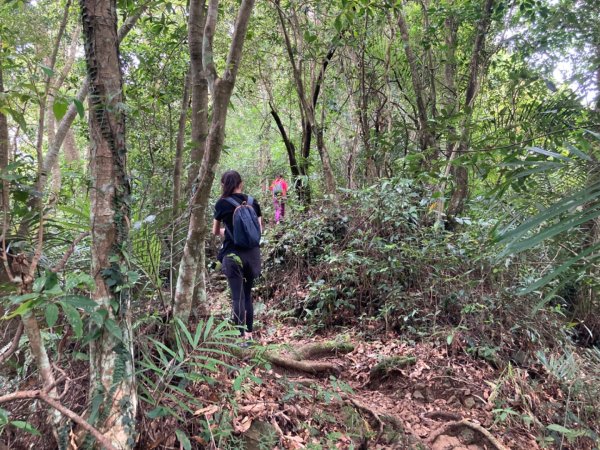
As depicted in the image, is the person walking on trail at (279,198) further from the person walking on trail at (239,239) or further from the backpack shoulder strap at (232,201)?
the backpack shoulder strap at (232,201)

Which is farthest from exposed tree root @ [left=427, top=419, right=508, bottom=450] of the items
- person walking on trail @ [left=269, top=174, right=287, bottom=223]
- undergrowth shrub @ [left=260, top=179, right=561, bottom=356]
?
person walking on trail @ [left=269, top=174, right=287, bottom=223]

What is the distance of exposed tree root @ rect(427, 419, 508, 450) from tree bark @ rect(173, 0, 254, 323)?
6.80ft

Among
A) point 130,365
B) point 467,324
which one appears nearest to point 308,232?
point 467,324

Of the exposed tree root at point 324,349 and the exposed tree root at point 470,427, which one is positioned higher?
the exposed tree root at point 324,349

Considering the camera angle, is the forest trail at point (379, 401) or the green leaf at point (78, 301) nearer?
the green leaf at point (78, 301)

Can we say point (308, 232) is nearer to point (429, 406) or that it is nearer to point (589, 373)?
point (429, 406)

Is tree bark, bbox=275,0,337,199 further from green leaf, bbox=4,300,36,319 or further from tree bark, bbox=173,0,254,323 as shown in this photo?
green leaf, bbox=4,300,36,319

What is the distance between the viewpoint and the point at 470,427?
3127 millimetres

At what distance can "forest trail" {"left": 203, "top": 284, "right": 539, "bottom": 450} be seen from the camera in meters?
2.77

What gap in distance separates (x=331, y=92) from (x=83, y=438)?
7.25m

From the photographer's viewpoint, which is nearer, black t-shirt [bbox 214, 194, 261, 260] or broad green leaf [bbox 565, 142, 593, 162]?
broad green leaf [bbox 565, 142, 593, 162]

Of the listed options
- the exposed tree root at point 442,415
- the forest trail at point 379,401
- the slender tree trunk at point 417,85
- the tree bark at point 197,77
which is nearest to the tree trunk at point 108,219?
the forest trail at point 379,401

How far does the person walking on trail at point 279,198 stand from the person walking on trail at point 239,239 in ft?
8.76

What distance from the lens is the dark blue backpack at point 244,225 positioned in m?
3.83
